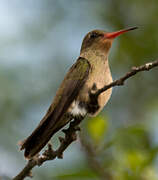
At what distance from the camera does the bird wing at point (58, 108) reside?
3.70 meters

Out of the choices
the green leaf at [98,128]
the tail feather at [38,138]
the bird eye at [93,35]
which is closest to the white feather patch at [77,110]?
the tail feather at [38,138]

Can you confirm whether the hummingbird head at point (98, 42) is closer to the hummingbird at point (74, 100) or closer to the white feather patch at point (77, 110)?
the hummingbird at point (74, 100)

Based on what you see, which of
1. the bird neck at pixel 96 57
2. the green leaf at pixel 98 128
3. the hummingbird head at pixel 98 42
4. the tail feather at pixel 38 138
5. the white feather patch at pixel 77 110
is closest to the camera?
the tail feather at pixel 38 138

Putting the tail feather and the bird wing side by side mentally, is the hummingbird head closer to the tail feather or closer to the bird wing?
the bird wing

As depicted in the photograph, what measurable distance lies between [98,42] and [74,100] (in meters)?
1.50

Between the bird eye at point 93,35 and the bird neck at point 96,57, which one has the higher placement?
the bird eye at point 93,35

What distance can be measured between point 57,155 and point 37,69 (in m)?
5.89

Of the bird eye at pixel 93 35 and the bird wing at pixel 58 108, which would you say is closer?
the bird wing at pixel 58 108

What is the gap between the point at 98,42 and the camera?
543cm

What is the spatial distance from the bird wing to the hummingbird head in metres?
0.66

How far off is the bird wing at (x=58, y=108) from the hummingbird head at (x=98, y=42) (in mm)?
656

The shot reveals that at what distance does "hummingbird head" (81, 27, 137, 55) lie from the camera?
530cm

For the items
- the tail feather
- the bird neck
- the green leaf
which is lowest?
the tail feather

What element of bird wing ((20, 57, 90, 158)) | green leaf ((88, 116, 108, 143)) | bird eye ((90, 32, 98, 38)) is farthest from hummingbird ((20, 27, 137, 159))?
bird eye ((90, 32, 98, 38))
